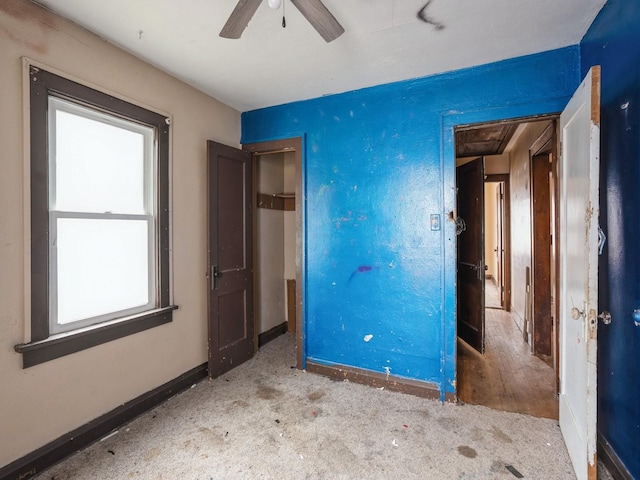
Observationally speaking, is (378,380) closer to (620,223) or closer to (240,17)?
(620,223)

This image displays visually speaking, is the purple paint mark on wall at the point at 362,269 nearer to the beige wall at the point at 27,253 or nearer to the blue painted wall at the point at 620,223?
the beige wall at the point at 27,253

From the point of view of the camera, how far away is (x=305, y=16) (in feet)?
4.70

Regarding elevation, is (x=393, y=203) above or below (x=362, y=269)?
above

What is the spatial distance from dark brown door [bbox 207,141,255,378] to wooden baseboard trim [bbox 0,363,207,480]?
417 mm

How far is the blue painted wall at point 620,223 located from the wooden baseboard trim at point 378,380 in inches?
40.6

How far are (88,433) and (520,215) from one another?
4.83 metres

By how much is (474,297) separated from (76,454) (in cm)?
359

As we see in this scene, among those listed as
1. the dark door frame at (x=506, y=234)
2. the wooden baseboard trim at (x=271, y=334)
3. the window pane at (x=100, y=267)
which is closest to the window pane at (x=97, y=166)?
the window pane at (x=100, y=267)

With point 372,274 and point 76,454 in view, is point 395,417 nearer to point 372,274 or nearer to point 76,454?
point 372,274

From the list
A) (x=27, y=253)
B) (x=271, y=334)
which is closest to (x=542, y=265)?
(x=271, y=334)

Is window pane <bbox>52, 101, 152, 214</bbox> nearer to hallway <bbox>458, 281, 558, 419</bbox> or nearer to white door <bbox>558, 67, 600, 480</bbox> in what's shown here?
white door <bbox>558, 67, 600, 480</bbox>

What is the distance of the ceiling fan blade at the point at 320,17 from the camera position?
4.50 ft

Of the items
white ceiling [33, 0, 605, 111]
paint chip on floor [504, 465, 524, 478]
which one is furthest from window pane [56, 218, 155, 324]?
paint chip on floor [504, 465, 524, 478]

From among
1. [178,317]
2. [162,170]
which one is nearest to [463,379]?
[178,317]
